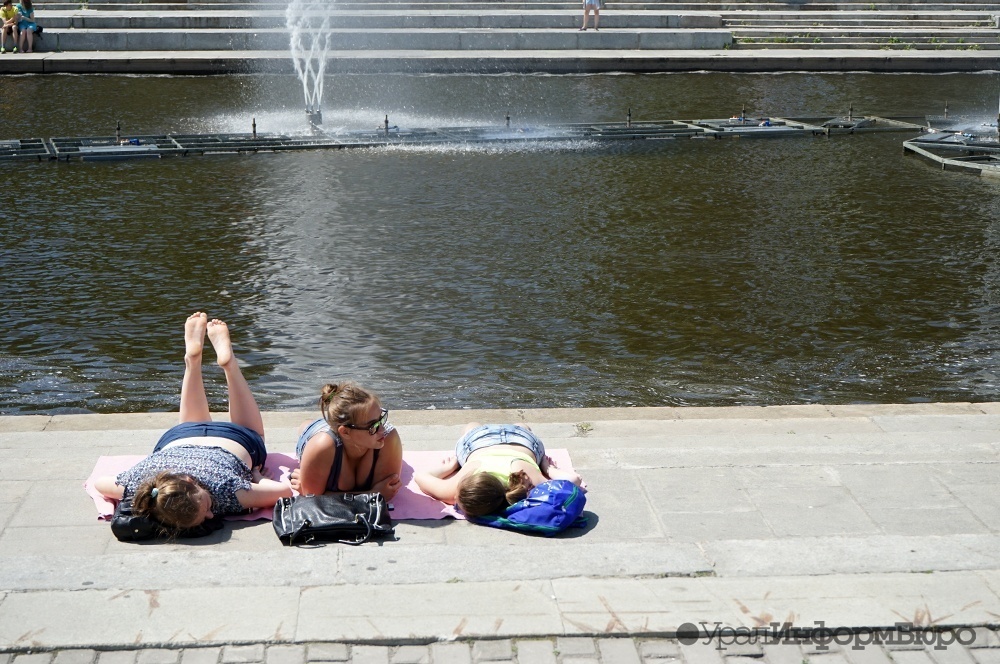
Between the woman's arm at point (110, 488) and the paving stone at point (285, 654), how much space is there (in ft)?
5.19

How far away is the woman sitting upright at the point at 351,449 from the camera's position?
5359mm

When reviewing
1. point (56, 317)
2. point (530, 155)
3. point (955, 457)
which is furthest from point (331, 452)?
point (530, 155)

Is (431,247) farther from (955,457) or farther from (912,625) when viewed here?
(912,625)

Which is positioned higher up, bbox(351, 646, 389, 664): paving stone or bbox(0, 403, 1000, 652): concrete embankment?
bbox(0, 403, 1000, 652): concrete embankment

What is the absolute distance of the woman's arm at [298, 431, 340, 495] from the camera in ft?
17.8

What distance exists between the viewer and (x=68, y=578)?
14.6 ft

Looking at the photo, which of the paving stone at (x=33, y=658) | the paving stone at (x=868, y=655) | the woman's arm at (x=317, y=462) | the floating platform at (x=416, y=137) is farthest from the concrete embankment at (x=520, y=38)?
the paving stone at (x=868, y=655)

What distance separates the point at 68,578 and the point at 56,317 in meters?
5.93

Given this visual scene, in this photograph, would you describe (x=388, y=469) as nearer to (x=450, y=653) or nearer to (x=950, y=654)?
(x=450, y=653)

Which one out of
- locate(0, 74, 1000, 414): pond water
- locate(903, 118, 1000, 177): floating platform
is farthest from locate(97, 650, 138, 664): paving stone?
locate(903, 118, 1000, 177): floating platform

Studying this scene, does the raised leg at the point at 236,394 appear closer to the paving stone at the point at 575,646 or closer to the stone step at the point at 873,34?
the paving stone at the point at 575,646

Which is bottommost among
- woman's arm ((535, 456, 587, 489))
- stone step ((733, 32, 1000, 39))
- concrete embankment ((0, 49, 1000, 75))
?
woman's arm ((535, 456, 587, 489))

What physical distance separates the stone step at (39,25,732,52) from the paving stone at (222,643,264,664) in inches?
1012

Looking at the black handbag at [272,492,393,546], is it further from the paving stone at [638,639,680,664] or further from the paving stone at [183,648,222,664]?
the paving stone at [638,639,680,664]
